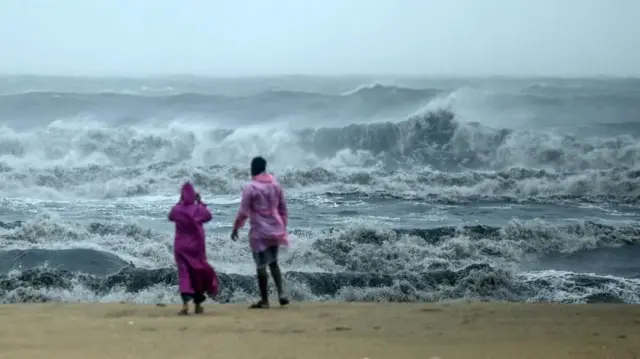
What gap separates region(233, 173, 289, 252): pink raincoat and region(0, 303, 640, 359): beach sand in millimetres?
428

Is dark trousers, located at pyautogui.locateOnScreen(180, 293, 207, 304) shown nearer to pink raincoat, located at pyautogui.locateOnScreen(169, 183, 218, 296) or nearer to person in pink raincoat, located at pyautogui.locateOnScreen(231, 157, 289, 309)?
pink raincoat, located at pyautogui.locateOnScreen(169, 183, 218, 296)

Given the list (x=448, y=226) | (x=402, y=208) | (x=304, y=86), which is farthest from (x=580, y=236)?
(x=304, y=86)

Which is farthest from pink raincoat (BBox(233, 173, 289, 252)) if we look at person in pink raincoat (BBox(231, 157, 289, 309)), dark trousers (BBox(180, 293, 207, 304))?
dark trousers (BBox(180, 293, 207, 304))

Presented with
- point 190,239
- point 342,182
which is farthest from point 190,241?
point 342,182

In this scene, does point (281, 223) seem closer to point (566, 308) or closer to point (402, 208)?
point (566, 308)

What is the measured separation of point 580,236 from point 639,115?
6.36 metres

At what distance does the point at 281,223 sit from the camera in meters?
5.92

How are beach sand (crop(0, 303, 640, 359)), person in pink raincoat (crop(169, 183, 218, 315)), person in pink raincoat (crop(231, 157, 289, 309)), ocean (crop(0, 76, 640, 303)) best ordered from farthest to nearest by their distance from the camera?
ocean (crop(0, 76, 640, 303)), person in pink raincoat (crop(231, 157, 289, 309)), person in pink raincoat (crop(169, 183, 218, 315)), beach sand (crop(0, 303, 640, 359))

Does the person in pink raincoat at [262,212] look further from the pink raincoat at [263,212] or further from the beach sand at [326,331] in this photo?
the beach sand at [326,331]

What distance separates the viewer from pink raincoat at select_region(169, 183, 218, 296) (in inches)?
227

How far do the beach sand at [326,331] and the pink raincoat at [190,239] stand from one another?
22cm

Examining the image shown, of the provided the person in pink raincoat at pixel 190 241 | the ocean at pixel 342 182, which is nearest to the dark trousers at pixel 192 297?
the person in pink raincoat at pixel 190 241

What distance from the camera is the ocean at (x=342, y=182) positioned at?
317 inches

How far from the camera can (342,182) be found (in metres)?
13.6
